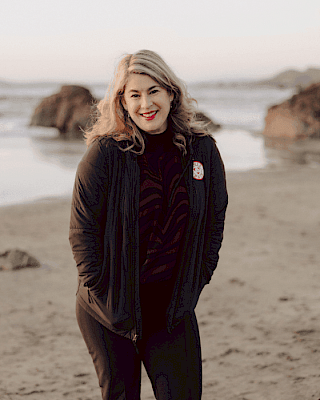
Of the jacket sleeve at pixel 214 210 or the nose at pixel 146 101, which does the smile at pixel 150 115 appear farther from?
the jacket sleeve at pixel 214 210

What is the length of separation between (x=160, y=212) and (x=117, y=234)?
23cm

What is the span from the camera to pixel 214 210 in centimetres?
224

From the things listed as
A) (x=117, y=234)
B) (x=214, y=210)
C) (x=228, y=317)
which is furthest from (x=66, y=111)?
(x=117, y=234)

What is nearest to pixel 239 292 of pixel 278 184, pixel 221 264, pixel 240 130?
pixel 221 264

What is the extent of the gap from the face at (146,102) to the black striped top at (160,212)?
10 cm

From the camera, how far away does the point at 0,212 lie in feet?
27.1

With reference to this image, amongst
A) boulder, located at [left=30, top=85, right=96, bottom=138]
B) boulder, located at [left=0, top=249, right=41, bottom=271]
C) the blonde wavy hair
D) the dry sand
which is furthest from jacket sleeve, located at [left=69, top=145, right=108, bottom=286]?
boulder, located at [left=30, top=85, right=96, bottom=138]

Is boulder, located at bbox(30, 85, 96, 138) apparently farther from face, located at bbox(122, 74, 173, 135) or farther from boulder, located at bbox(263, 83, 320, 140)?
face, located at bbox(122, 74, 173, 135)

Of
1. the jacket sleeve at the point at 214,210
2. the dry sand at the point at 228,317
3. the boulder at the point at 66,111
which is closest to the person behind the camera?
the jacket sleeve at the point at 214,210

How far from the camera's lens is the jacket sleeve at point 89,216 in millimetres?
1972

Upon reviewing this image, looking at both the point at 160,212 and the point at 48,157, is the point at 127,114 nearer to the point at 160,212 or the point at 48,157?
the point at 160,212

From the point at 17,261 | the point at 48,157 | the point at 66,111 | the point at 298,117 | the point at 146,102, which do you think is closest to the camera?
the point at 146,102

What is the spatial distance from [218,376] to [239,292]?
1659mm

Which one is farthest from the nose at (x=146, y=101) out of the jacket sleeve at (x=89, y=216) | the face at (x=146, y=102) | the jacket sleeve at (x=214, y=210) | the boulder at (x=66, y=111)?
the boulder at (x=66, y=111)
